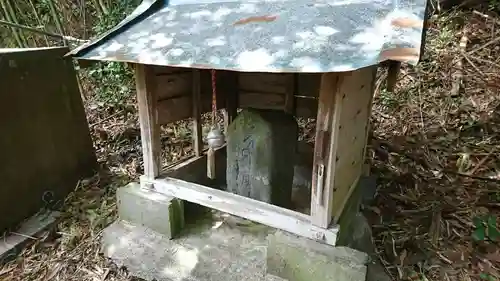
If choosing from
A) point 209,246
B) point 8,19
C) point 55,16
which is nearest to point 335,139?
point 209,246

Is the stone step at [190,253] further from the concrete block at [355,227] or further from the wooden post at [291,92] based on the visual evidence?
the wooden post at [291,92]

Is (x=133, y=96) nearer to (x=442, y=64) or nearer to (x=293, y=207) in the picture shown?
(x=293, y=207)

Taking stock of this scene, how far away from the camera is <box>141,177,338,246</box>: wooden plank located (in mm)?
1738

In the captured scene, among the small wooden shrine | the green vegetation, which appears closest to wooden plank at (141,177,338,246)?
the small wooden shrine

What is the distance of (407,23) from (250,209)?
3.85 ft

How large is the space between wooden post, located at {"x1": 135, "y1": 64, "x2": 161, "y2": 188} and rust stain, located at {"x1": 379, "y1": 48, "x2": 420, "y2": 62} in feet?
4.26

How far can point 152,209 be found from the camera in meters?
2.12

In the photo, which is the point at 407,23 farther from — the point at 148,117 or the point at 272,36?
the point at 148,117

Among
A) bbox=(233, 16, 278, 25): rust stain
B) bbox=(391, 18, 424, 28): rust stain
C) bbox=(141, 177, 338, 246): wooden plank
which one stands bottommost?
bbox=(141, 177, 338, 246): wooden plank

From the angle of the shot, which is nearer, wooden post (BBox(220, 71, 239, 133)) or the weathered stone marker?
the weathered stone marker

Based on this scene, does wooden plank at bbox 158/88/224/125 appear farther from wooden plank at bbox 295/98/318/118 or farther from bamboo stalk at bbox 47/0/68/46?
bamboo stalk at bbox 47/0/68/46

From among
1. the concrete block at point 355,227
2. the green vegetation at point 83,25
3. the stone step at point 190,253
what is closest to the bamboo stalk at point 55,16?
the green vegetation at point 83,25

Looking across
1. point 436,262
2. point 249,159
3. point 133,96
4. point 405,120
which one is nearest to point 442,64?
point 405,120

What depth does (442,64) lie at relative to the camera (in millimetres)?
4004
